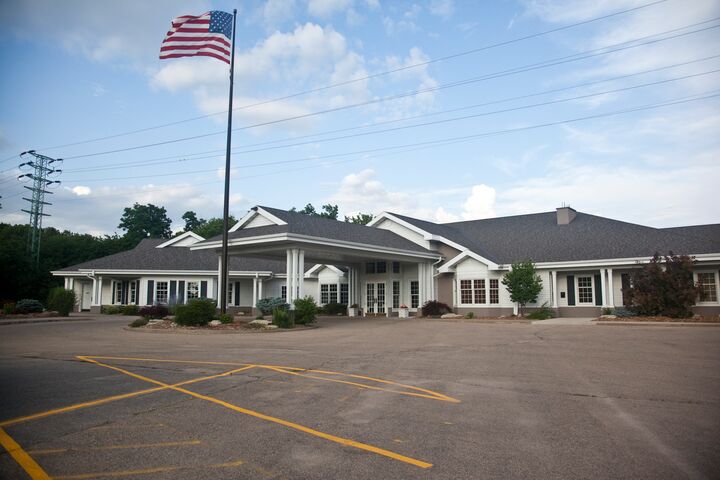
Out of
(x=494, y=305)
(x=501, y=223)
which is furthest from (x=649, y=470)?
(x=501, y=223)

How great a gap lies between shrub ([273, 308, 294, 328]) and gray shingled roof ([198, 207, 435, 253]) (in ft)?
13.1

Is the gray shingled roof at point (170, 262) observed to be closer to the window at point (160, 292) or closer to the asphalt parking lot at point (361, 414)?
the window at point (160, 292)

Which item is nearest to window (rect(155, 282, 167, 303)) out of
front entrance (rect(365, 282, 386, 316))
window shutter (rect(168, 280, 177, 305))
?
window shutter (rect(168, 280, 177, 305))

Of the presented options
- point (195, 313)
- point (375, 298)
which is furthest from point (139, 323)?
point (375, 298)

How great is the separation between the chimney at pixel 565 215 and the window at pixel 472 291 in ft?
26.1

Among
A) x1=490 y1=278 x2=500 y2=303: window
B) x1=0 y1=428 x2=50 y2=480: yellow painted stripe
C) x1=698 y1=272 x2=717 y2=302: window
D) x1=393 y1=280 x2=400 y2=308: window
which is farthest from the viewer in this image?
x1=393 y1=280 x2=400 y2=308: window

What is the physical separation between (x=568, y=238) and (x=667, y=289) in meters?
9.43

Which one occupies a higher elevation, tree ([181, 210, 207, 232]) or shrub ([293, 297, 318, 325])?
tree ([181, 210, 207, 232])

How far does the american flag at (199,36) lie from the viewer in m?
21.6

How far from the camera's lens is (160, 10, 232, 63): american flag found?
2156 cm

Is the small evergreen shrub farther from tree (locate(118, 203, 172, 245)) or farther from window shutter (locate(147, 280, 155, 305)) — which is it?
tree (locate(118, 203, 172, 245))

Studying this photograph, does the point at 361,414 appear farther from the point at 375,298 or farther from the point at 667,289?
the point at 375,298

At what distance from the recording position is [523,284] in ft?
95.7

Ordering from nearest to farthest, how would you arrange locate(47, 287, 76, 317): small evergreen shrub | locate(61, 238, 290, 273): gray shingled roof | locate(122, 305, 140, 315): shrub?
locate(47, 287, 76, 317): small evergreen shrub
locate(122, 305, 140, 315): shrub
locate(61, 238, 290, 273): gray shingled roof
